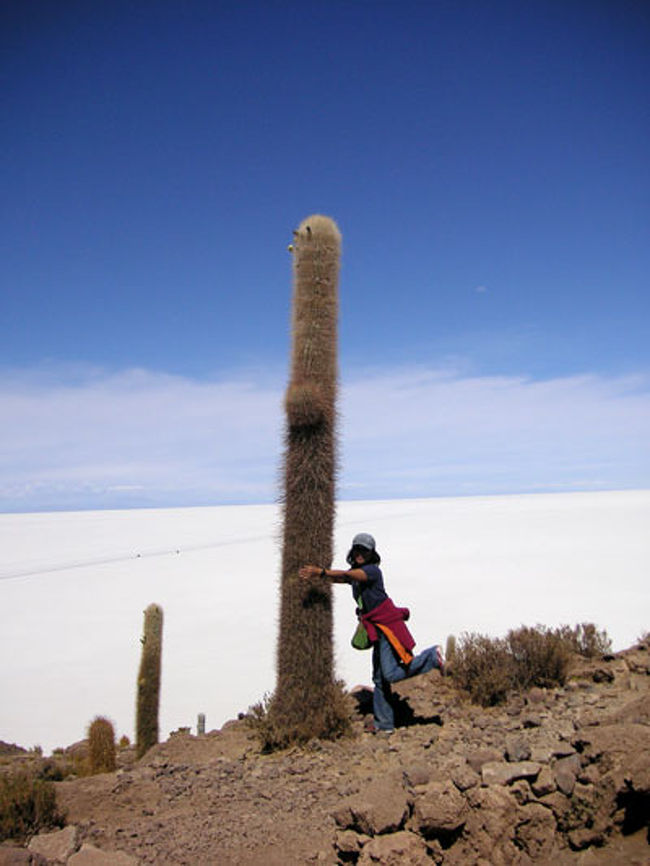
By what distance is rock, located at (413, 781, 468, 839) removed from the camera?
3.52m

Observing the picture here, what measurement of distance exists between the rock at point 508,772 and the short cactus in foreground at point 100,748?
15.5 feet

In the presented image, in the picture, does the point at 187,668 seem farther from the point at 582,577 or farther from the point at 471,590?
the point at 582,577

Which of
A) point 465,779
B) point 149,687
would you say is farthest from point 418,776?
point 149,687

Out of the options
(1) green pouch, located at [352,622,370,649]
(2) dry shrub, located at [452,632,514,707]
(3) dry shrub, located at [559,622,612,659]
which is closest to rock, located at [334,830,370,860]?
(1) green pouch, located at [352,622,370,649]

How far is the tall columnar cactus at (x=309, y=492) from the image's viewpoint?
20.5 feet

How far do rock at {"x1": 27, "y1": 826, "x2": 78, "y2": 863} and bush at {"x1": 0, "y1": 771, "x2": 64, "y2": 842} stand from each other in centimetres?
59

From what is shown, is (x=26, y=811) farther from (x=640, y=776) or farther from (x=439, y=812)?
(x=640, y=776)

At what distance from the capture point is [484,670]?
7.02 meters

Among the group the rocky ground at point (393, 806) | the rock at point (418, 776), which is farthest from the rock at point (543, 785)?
the rock at point (418, 776)

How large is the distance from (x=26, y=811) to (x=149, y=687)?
10.7 ft

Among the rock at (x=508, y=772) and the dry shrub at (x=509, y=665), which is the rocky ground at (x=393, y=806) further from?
the dry shrub at (x=509, y=665)

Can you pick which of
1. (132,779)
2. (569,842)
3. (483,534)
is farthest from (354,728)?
(483,534)

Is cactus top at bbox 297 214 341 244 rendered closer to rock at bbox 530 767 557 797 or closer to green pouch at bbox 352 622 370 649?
green pouch at bbox 352 622 370 649

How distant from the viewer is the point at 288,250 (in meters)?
7.28
